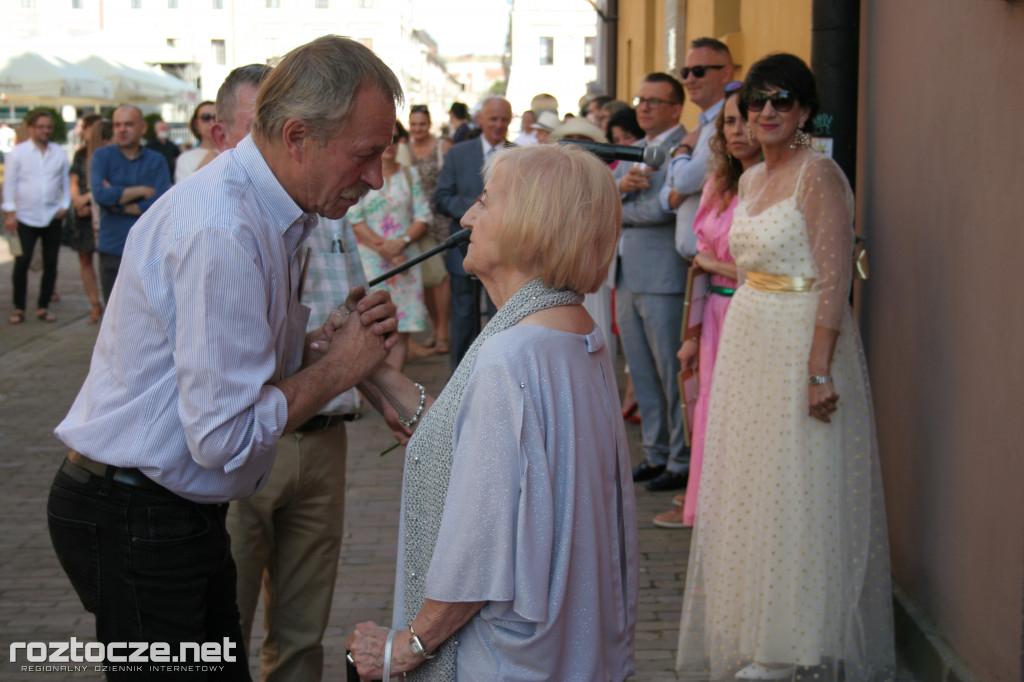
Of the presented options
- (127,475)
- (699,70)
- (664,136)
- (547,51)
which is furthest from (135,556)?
(547,51)

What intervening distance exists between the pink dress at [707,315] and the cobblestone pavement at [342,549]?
0.47 m

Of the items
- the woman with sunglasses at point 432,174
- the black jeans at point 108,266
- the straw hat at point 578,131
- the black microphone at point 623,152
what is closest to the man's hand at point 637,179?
the straw hat at point 578,131

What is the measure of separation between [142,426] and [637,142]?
5787 mm

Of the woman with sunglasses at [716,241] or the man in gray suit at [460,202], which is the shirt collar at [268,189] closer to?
the woman with sunglasses at [716,241]

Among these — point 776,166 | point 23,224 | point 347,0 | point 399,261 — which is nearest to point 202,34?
point 347,0

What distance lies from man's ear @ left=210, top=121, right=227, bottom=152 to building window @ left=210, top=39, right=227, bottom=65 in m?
71.2

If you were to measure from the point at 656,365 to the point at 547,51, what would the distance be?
2088 inches

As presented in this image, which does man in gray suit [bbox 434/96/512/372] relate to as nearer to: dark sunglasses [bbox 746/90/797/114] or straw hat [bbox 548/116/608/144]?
straw hat [bbox 548/116/608/144]

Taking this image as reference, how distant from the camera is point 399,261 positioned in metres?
8.82

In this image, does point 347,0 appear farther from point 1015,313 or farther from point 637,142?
point 1015,313

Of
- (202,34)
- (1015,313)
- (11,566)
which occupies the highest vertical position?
(202,34)

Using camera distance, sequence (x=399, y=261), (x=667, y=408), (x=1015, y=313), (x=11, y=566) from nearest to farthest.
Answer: (x=1015, y=313), (x=11, y=566), (x=667, y=408), (x=399, y=261)

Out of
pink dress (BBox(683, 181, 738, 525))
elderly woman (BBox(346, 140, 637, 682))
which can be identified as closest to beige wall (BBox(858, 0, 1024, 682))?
pink dress (BBox(683, 181, 738, 525))

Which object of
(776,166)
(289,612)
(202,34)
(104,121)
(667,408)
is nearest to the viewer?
(289,612)
